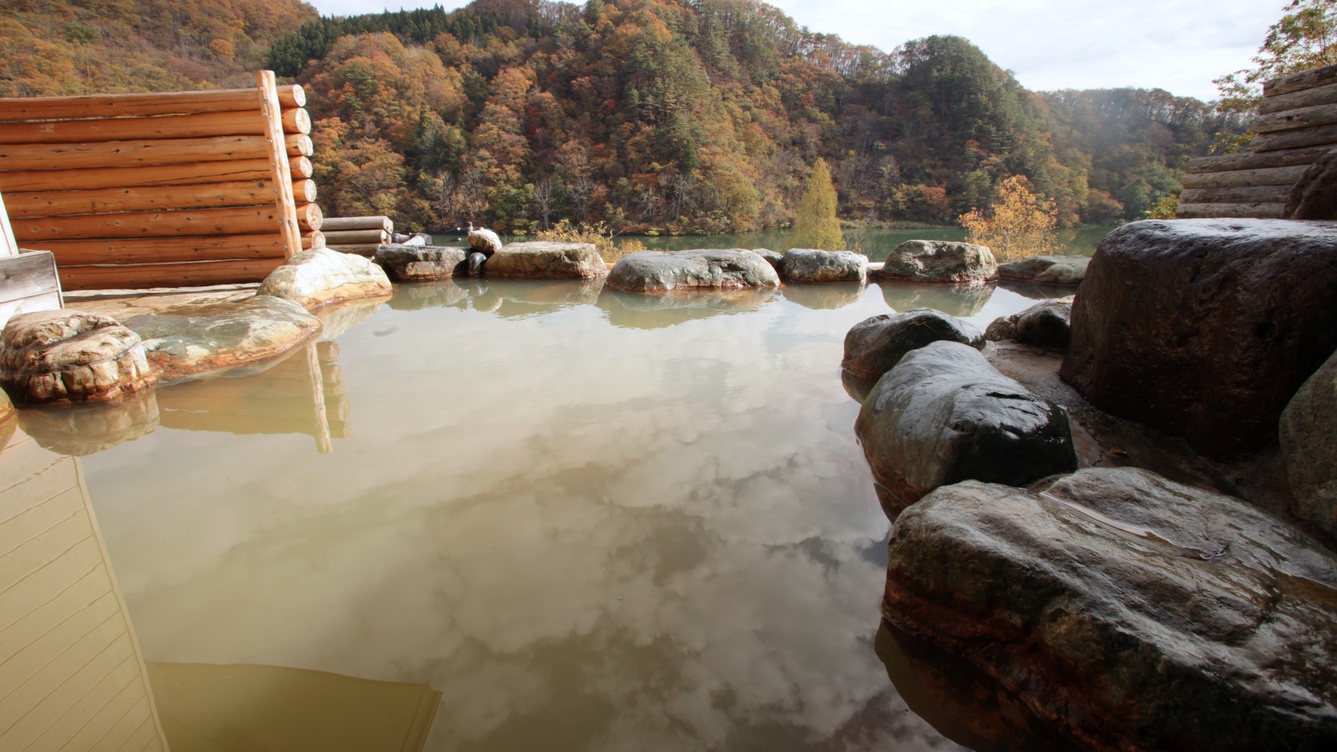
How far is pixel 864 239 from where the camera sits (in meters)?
28.0

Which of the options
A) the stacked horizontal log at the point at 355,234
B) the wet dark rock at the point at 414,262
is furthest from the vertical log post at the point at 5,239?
the stacked horizontal log at the point at 355,234

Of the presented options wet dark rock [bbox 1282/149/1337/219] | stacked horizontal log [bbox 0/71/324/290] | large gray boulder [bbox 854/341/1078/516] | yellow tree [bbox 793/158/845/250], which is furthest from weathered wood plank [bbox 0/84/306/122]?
yellow tree [bbox 793/158/845/250]

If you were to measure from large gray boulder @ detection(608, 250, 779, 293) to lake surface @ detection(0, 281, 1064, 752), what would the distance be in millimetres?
3143

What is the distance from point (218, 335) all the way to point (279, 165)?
302 cm

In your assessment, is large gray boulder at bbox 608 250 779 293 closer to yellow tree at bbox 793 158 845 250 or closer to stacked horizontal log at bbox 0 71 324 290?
stacked horizontal log at bbox 0 71 324 290

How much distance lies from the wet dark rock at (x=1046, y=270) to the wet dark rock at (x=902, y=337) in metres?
4.54

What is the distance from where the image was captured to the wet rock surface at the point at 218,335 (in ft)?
12.4

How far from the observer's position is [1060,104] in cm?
3831

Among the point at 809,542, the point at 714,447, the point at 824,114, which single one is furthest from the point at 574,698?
the point at 824,114

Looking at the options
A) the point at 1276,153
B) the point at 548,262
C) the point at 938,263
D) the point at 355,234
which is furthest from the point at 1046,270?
the point at 355,234

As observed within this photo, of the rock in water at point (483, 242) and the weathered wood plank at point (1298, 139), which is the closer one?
the weathered wood plank at point (1298, 139)

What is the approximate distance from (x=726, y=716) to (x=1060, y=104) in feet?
158

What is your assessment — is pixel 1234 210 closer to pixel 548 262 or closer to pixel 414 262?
pixel 548 262

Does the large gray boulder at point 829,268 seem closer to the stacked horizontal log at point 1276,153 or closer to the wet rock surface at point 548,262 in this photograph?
the wet rock surface at point 548,262
